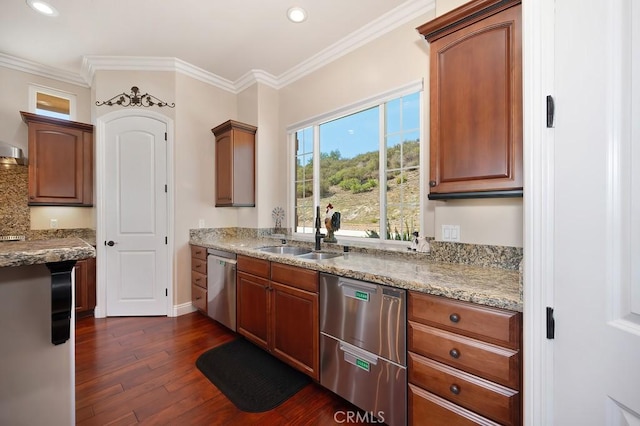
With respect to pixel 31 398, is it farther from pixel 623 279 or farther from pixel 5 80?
pixel 5 80

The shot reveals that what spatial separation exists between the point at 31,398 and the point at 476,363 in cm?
185

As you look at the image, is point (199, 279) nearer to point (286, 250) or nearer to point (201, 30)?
point (286, 250)

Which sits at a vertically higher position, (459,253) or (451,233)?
(451,233)

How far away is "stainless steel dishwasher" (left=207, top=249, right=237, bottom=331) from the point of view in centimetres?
270

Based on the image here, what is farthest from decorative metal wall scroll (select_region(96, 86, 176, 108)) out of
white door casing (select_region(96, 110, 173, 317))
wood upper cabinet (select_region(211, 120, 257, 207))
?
wood upper cabinet (select_region(211, 120, 257, 207))

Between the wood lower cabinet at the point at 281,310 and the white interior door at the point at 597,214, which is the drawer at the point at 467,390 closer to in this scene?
the white interior door at the point at 597,214

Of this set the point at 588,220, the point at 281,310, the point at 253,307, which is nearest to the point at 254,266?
the point at 253,307

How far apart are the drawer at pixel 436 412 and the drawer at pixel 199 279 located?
8.24 feet

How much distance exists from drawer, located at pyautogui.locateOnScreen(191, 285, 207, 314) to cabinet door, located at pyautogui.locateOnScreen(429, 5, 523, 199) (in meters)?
2.74

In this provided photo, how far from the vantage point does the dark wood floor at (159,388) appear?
167 centimetres

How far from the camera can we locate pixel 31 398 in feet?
3.49

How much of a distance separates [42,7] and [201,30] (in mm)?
1329

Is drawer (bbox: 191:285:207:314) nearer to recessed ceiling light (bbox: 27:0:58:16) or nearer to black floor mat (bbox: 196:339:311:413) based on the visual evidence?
black floor mat (bbox: 196:339:311:413)

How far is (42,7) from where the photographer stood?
242 cm
